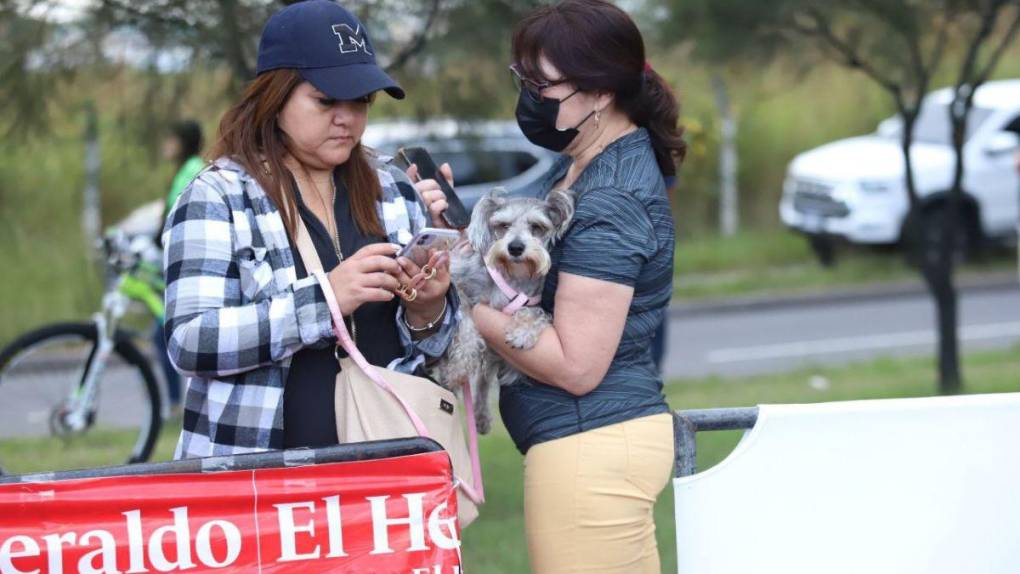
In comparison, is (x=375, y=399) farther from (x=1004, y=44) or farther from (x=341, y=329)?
(x=1004, y=44)

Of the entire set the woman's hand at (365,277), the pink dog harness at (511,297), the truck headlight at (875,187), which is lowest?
the pink dog harness at (511,297)

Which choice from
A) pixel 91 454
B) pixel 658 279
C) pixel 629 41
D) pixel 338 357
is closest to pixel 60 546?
pixel 338 357

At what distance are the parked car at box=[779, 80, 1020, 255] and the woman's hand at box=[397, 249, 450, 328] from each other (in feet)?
44.2

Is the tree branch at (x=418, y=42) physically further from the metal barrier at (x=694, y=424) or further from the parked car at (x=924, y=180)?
the parked car at (x=924, y=180)

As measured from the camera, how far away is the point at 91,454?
7.22m

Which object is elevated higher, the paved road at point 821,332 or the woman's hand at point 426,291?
the woman's hand at point 426,291

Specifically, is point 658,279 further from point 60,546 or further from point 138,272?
point 138,272

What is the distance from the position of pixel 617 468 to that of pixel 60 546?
1124 mm

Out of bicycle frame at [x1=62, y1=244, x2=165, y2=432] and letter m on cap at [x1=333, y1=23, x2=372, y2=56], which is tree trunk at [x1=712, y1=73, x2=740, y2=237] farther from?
letter m on cap at [x1=333, y1=23, x2=372, y2=56]

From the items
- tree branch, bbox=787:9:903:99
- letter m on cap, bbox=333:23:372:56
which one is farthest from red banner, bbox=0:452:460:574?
tree branch, bbox=787:9:903:99

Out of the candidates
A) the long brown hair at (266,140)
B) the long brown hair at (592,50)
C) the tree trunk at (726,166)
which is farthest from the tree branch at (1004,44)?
the tree trunk at (726,166)

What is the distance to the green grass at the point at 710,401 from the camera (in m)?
5.41

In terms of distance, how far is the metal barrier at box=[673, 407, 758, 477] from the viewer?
2885mm

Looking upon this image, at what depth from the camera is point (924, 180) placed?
51.8 ft
